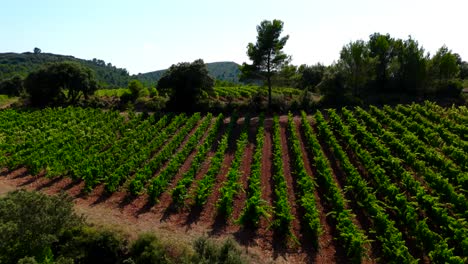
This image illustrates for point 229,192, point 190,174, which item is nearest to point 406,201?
point 229,192

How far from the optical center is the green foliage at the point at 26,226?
10422 millimetres

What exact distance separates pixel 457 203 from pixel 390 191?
8.46 feet

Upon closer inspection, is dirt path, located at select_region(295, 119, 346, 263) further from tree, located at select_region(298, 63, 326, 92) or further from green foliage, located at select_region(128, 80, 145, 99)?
tree, located at select_region(298, 63, 326, 92)

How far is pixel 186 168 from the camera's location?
20.4 meters

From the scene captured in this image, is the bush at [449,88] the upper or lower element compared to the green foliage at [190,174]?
upper

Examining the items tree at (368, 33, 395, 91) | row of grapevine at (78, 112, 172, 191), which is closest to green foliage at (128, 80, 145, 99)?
row of grapevine at (78, 112, 172, 191)

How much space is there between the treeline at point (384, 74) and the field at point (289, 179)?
8.12m

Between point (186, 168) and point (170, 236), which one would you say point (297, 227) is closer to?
point (170, 236)

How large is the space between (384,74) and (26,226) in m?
43.1

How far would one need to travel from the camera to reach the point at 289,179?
739 inches

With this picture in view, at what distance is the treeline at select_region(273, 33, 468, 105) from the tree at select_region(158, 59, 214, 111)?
8.31 metres

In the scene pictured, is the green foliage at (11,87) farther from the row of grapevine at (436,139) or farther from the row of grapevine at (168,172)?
the row of grapevine at (436,139)

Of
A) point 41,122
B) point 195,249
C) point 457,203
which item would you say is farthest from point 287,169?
point 41,122

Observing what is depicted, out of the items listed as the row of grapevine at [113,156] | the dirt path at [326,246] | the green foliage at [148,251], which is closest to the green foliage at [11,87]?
the row of grapevine at [113,156]
